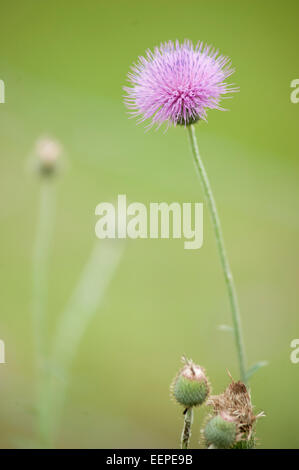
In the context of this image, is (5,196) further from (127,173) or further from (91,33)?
(91,33)

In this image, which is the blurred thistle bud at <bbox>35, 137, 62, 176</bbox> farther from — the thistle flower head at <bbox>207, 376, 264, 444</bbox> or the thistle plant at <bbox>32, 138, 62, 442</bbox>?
the thistle flower head at <bbox>207, 376, 264, 444</bbox>

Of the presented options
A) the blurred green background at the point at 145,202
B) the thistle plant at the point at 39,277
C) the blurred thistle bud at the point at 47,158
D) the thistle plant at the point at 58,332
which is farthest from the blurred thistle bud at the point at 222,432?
the blurred thistle bud at the point at 47,158

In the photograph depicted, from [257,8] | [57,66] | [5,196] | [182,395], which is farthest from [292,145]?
[182,395]

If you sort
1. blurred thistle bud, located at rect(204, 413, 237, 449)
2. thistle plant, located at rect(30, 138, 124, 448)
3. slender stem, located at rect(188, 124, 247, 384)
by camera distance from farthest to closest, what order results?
1. thistle plant, located at rect(30, 138, 124, 448)
2. slender stem, located at rect(188, 124, 247, 384)
3. blurred thistle bud, located at rect(204, 413, 237, 449)

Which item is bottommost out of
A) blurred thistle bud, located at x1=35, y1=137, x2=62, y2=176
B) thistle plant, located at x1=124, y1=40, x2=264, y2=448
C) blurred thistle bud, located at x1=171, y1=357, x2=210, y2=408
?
blurred thistle bud, located at x1=171, y1=357, x2=210, y2=408

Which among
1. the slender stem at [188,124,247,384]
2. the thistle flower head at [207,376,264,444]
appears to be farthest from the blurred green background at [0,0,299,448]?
the thistle flower head at [207,376,264,444]

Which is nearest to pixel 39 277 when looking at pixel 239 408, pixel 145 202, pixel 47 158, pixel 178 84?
pixel 47 158
